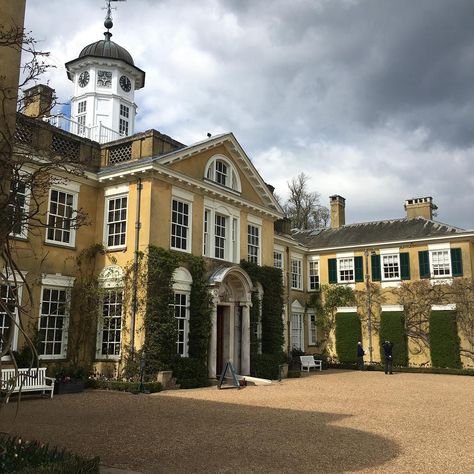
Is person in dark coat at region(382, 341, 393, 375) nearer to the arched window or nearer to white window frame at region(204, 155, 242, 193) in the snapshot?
white window frame at region(204, 155, 242, 193)

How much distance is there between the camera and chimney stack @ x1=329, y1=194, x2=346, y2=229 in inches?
1372

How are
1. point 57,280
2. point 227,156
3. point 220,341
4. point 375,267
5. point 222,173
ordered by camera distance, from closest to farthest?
1. point 57,280
2. point 220,341
3. point 222,173
4. point 227,156
5. point 375,267

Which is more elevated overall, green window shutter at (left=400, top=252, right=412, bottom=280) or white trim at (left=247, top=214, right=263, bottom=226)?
white trim at (left=247, top=214, right=263, bottom=226)

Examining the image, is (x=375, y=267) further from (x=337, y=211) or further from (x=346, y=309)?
(x=337, y=211)

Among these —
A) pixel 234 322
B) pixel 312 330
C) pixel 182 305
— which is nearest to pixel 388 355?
pixel 312 330

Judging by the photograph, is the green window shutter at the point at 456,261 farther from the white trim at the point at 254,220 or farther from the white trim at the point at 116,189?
the white trim at the point at 116,189

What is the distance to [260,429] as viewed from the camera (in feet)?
32.5

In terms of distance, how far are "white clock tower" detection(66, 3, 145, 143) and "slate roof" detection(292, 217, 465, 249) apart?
564 inches

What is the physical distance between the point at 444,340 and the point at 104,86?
2208 centimetres

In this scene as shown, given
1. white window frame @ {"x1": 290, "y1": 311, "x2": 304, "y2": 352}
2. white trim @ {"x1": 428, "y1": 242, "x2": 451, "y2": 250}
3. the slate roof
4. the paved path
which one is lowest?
the paved path

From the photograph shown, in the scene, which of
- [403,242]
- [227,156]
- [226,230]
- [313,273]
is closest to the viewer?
[226,230]

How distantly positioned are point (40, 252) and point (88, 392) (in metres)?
4.70

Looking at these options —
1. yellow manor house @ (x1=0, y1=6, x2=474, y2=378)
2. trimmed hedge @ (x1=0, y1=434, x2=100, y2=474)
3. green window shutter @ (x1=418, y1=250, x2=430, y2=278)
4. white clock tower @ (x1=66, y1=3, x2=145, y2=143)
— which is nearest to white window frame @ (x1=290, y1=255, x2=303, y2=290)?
yellow manor house @ (x1=0, y1=6, x2=474, y2=378)

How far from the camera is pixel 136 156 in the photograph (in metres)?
18.9
